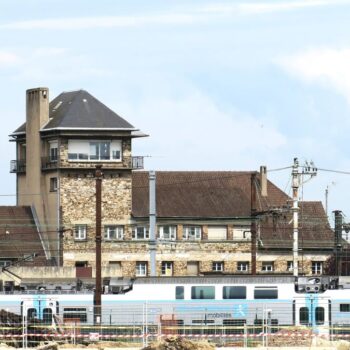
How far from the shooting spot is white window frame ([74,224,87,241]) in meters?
116

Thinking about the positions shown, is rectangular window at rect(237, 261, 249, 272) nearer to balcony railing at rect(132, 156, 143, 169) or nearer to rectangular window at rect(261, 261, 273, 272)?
rectangular window at rect(261, 261, 273, 272)

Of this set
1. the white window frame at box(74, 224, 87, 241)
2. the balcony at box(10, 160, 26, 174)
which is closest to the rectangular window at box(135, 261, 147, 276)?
the white window frame at box(74, 224, 87, 241)

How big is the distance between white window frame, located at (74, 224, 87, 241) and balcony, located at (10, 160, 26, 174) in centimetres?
746

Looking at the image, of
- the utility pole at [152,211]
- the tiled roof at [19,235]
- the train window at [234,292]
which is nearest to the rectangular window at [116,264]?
the tiled roof at [19,235]

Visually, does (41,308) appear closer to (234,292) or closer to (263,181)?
(234,292)

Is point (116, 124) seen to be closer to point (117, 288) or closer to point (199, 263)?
point (199, 263)

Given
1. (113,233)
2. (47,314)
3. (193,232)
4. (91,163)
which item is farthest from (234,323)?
(193,232)

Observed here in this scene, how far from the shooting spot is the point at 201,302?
74.7m

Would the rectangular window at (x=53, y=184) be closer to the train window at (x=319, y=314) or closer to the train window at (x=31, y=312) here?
the train window at (x=31, y=312)

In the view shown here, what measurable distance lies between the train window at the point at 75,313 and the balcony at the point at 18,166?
1832 inches

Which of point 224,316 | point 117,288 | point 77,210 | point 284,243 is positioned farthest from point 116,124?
point 224,316

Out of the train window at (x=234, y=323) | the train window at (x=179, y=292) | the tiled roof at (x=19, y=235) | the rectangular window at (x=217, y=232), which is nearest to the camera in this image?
the train window at (x=234, y=323)

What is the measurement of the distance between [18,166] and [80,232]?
872 centimetres

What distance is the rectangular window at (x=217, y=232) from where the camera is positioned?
396ft
